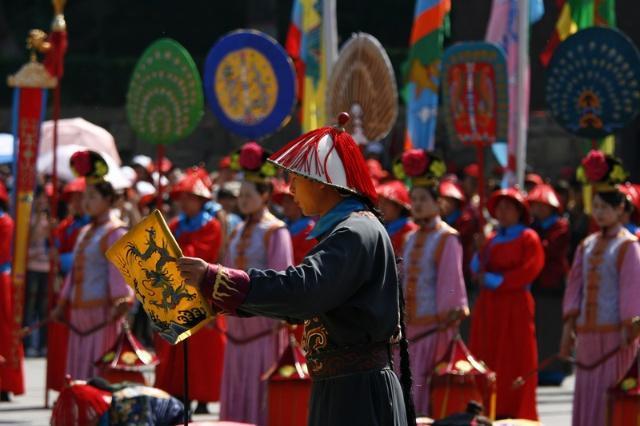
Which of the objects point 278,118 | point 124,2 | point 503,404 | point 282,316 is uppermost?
point 124,2

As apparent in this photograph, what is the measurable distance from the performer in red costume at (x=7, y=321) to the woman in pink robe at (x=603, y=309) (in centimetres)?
440

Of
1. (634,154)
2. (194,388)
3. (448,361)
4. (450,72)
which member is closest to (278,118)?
(450,72)

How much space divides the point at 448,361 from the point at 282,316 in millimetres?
4924

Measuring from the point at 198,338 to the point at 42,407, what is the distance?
1.27 m

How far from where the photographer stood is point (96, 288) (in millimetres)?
11688

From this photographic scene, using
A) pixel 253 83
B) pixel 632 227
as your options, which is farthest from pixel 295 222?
pixel 632 227

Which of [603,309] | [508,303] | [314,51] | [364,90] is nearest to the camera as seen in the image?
[603,309]

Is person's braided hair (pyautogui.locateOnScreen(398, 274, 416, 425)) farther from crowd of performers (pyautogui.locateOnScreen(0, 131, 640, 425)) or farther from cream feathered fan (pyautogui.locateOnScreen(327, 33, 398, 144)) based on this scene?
cream feathered fan (pyautogui.locateOnScreen(327, 33, 398, 144))

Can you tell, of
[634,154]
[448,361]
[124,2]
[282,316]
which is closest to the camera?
[282,316]

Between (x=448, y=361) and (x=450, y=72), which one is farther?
(x=450, y=72)

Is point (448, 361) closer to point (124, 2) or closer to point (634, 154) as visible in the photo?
point (634, 154)

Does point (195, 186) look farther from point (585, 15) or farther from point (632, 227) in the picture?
point (585, 15)

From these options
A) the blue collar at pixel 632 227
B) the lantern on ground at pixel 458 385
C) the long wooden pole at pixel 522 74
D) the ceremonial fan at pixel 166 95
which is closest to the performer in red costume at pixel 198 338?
the ceremonial fan at pixel 166 95

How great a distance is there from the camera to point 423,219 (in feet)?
36.7
